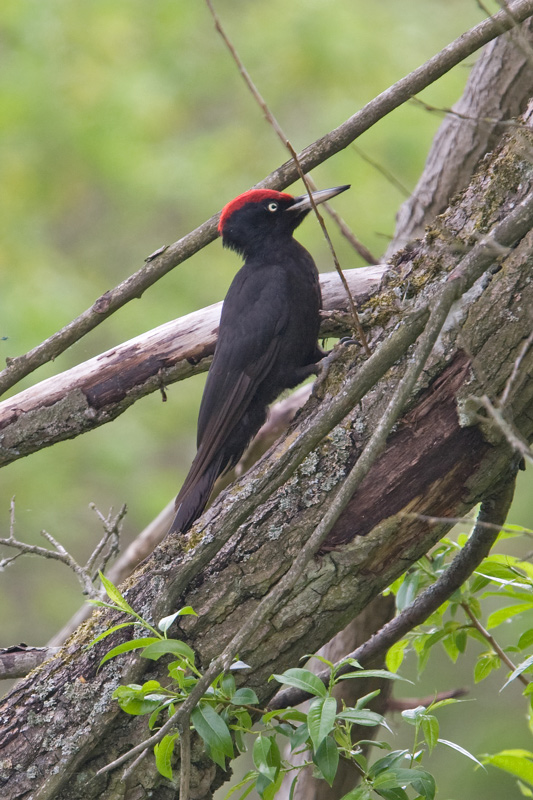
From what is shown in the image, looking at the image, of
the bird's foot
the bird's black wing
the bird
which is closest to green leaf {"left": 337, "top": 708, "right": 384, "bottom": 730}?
the bird's foot

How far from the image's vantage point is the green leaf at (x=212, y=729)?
5.57 feet

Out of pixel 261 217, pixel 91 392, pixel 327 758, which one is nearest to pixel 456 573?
pixel 327 758

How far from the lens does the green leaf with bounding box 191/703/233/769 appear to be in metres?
1.70

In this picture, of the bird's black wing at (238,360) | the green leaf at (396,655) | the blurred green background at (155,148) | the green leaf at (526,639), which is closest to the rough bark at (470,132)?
the bird's black wing at (238,360)

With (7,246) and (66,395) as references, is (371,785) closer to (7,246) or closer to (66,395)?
(66,395)

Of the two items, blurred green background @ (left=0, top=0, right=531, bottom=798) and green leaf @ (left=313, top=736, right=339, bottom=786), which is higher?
blurred green background @ (left=0, top=0, right=531, bottom=798)

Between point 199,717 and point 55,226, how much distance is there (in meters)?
7.54

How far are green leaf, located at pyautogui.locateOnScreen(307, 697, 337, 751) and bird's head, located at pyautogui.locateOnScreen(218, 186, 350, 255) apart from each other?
2384mm

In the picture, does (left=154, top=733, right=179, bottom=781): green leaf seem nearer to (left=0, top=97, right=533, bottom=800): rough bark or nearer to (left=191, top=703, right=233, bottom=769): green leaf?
(left=191, top=703, right=233, bottom=769): green leaf

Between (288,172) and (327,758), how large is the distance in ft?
5.98

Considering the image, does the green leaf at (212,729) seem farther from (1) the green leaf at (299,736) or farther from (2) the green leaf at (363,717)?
(2) the green leaf at (363,717)

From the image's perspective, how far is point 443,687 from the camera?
770 centimetres

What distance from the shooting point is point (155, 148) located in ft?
26.0

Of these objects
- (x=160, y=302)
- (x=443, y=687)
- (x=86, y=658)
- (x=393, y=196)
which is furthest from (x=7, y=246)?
(x=86, y=658)
